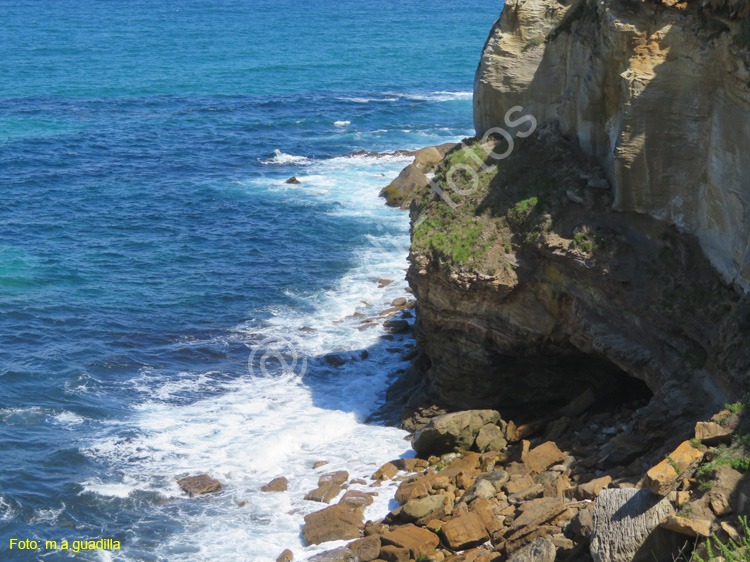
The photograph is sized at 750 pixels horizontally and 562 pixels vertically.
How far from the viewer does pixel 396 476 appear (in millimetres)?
22125

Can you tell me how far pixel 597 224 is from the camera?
69.0 ft

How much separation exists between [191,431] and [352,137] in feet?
132

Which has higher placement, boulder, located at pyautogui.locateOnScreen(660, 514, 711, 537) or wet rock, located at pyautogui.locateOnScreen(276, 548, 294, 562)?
boulder, located at pyautogui.locateOnScreen(660, 514, 711, 537)

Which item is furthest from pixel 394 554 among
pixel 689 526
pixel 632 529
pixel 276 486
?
pixel 689 526

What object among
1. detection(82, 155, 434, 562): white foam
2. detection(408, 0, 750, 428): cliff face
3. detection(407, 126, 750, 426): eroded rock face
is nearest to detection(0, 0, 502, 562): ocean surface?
detection(82, 155, 434, 562): white foam

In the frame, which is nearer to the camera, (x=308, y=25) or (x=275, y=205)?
(x=275, y=205)

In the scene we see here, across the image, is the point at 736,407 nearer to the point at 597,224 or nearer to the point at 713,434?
the point at 713,434

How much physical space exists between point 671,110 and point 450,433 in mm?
9651

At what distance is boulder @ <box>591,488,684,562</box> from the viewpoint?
44.0ft

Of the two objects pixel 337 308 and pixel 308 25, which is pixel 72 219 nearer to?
pixel 337 308

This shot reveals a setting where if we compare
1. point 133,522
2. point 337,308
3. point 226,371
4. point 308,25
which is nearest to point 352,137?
point 337,308

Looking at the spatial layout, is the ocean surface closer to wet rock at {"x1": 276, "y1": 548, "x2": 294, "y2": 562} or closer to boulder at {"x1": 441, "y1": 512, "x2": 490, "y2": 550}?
wet rock at {"x1": 276, "y1": 548, "x2": 294, "y2": 562}

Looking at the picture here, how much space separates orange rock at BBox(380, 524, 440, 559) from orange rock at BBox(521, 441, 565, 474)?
313cm

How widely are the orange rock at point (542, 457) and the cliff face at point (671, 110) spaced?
5653 mm
